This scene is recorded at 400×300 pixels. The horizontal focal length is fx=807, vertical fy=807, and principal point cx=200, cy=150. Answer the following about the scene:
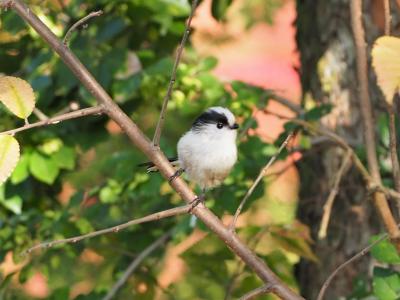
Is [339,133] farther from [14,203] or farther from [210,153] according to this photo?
[14,203]

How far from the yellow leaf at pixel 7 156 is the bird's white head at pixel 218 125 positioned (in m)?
1.10

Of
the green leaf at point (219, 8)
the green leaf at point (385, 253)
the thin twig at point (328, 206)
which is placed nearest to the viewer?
the thin twig at point (328, 206)

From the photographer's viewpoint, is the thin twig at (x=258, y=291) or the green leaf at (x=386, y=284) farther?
the green leaf at (x=386, y=284)

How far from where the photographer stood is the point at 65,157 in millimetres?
3275

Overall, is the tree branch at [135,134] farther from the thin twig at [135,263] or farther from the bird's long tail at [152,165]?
the thin twig at [135,263]

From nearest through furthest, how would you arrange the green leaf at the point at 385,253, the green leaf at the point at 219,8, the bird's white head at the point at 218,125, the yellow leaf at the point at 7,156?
the yellow leaf at the point at 7,156 < the green leaf at the point at 385,253 < the bird's white head at the point at 218,125 < the green leaf at the point at 219,8

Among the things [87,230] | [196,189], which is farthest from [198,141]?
[87,230]

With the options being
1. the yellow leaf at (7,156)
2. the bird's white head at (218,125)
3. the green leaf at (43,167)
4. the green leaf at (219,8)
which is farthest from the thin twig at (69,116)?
the green leaf at (219,8)

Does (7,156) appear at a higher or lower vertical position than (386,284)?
higher

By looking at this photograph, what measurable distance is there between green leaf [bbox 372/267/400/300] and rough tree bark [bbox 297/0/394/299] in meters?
1.04

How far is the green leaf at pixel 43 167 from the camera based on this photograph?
3176mm

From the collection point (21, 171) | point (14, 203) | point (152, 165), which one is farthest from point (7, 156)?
point (14, 203)

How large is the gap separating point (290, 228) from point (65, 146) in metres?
1.01

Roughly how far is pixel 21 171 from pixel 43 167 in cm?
9
